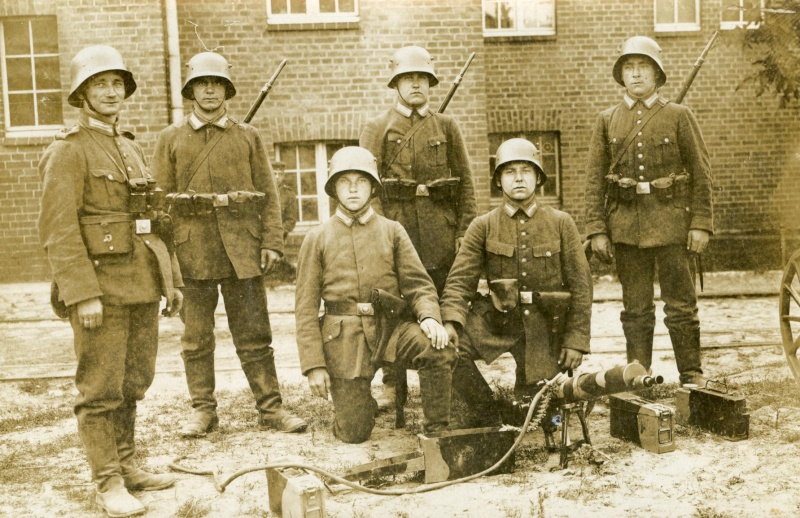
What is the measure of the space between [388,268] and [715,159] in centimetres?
846

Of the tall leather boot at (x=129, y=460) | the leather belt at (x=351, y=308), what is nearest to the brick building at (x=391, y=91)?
the leather belt at (x=351, y=308)

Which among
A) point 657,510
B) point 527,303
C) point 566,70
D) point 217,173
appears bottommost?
point 657,510

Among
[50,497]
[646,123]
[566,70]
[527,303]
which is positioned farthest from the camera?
[566,70]

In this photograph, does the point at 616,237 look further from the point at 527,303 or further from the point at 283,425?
the point at 283,425

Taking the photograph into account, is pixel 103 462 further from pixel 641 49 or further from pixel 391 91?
pixel 391 91

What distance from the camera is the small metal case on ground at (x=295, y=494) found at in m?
3.44

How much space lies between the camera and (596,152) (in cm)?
574

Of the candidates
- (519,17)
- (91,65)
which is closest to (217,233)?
(91,65)

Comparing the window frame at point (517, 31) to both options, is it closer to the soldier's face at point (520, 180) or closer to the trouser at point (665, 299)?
the trouser at point (665, 299)

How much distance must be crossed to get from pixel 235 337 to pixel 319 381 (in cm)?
85

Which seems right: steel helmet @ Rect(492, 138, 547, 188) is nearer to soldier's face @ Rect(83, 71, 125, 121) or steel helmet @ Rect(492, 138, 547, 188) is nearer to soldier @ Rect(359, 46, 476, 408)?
soldier @ Rect(359, 46, 476, 408)

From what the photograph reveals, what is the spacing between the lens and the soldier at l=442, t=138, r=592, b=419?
4805 mm

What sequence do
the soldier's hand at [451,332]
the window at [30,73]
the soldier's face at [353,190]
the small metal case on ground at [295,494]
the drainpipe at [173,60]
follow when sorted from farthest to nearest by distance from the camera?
the window at [30,73] < the drainpipe at [173,60] < the soldier's face at [353,190] < the soldier's hand at [451,332] < the small metal case on ground at [295,494]

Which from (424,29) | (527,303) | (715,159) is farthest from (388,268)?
(715,159)
